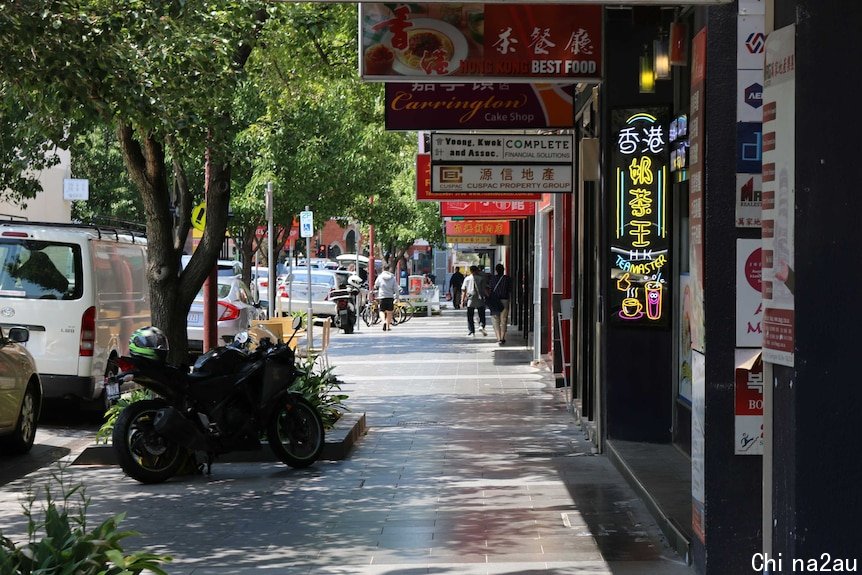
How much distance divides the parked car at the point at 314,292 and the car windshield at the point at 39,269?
23528mm

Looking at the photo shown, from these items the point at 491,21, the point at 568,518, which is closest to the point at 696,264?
the point at 568,518

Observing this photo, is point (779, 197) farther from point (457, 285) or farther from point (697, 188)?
point (457, 285)

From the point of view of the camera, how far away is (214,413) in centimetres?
1082

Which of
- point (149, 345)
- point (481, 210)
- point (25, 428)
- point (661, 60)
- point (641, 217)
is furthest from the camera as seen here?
point (481, 210)

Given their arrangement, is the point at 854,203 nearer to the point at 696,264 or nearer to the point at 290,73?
the point at 696,264

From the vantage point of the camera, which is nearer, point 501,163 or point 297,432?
point 297,432

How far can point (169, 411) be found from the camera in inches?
409

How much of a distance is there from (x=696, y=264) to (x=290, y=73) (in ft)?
39.9

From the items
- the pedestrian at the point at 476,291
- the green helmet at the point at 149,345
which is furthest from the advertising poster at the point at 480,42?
the pedestrian at the point at 476,291

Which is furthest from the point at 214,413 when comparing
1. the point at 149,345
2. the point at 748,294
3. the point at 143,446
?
the point at 748,294

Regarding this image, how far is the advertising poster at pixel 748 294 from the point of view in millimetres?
6664

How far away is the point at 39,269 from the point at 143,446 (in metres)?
4.78

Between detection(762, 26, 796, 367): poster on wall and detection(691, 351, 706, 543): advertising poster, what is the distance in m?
1.45

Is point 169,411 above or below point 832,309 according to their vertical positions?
below
